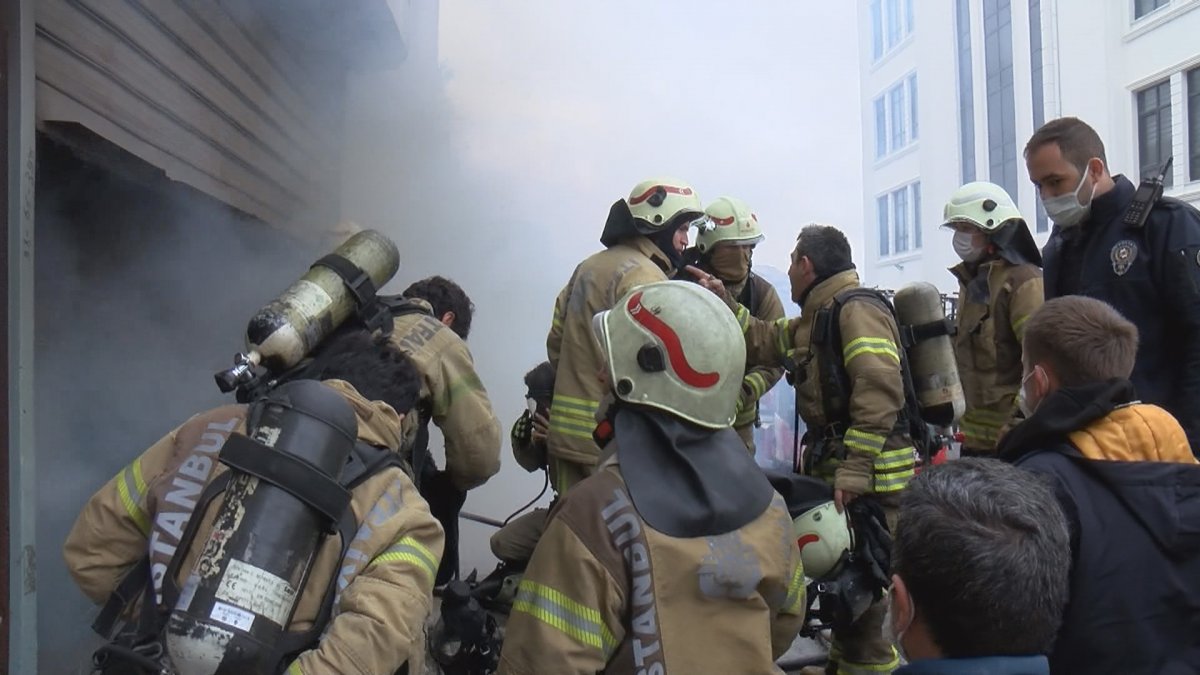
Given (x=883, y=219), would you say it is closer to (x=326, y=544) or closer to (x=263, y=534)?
(x=326, y=544)

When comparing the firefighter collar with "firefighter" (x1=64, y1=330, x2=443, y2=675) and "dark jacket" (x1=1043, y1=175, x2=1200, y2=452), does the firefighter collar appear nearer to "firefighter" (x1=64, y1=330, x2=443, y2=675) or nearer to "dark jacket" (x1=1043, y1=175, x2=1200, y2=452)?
"firefighter" (x1=64, y1=330, x2=443, y2=675)

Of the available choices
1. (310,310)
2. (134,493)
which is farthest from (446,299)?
(134,493)

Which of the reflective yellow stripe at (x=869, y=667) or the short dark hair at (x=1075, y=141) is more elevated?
the short dark hair at (x=1075, y=141)

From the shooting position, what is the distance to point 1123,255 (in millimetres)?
2746

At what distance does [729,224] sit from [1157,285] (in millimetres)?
1988

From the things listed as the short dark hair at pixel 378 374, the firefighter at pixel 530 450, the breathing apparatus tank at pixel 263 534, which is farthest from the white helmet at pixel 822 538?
the breathing apparatus tank at pixel 263 534

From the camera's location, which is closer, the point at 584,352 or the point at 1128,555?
the point at 1128,555

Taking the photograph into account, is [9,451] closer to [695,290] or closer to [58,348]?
[58,348]

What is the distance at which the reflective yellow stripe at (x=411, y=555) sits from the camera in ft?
5.43

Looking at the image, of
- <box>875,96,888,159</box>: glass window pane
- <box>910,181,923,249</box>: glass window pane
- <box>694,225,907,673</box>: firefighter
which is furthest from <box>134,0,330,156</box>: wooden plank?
<box>875,96,888,159</box>: glass window pane

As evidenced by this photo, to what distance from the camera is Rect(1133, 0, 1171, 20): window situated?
694 inches

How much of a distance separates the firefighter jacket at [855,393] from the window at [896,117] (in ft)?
86.4

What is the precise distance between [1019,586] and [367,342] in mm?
1539

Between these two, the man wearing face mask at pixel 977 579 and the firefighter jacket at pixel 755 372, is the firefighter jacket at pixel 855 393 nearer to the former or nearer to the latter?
the firefighter jacket at pixel 755 372
